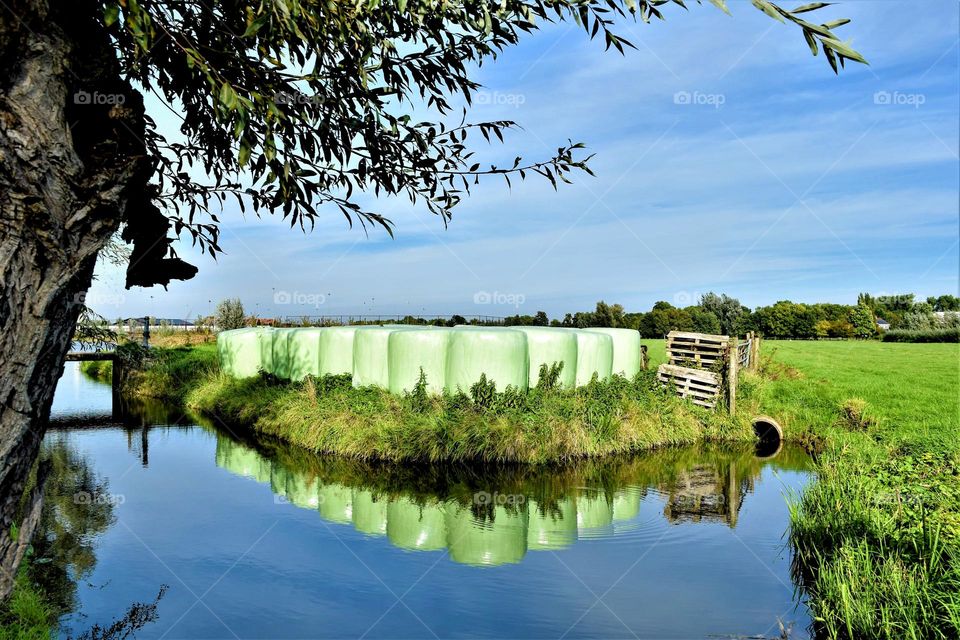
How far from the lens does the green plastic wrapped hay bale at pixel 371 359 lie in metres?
15.6

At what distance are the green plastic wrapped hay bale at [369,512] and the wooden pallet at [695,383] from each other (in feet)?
29.6

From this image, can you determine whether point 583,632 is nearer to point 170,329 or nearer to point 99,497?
point 99,497

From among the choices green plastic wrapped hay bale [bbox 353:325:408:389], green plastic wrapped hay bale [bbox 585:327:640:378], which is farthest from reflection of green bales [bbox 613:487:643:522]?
green plastic wrapped hay bale [bbox 353:325:408:389]

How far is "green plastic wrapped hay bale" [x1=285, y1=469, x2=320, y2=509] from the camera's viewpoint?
10633mm

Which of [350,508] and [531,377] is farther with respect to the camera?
[531,377]

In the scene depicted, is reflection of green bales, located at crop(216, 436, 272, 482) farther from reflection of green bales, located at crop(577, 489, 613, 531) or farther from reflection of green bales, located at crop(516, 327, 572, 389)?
reflection of green bales, located at crop(516, 327, 572, 389)

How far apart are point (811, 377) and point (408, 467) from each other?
48.4 feet

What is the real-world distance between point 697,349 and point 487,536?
429 inches

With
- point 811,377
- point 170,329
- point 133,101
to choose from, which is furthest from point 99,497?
point 170,329

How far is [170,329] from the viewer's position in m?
38.3

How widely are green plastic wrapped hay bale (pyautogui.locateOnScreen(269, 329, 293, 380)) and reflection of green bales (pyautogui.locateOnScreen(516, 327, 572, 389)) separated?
25.1ft

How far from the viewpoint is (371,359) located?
1580 centimetres

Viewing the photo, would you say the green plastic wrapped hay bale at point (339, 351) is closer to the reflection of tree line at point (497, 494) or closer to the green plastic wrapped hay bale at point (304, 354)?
the green plastic wrapped hay bale at point (304, 354)

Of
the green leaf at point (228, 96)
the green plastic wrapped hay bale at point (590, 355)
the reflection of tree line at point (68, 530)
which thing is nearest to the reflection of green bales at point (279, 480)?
the reflection of tree line at point (68, 530)
